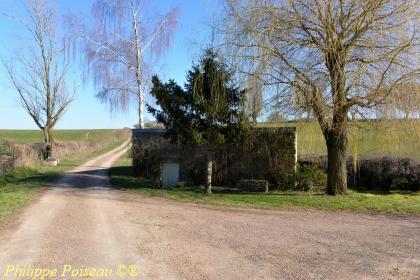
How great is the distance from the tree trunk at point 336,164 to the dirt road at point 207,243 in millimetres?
3584

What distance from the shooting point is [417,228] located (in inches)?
408

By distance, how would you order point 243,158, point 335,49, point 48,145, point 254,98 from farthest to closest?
point 48,145
point 243,158
point 254,98
point 335,49

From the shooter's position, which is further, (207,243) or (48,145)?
(48,145)

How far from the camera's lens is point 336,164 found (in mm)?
15945

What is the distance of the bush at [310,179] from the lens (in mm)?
18241

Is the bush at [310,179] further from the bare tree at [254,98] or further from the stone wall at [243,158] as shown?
the bare tree at [254,98]

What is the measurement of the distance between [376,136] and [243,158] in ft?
20.9

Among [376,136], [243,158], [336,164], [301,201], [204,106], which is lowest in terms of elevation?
[301,201]

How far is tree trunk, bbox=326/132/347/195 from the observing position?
15.8 meters

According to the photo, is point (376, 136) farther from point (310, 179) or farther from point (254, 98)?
point (254, 98)

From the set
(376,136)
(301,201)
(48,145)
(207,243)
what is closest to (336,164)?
(376,136)

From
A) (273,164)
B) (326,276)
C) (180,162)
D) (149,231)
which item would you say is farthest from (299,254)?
(180,162)

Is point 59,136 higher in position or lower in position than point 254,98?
higher

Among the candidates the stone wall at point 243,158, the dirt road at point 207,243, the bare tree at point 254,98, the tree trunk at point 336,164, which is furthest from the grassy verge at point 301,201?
the bare tree at point 254,98
